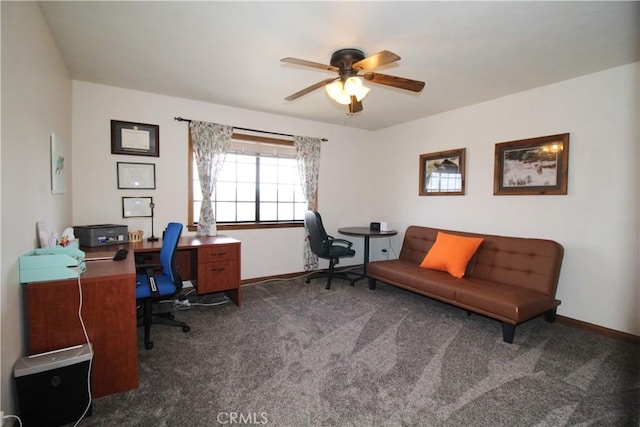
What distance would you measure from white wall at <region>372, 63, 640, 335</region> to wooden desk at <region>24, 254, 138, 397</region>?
373cm

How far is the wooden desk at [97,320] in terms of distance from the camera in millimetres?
1646

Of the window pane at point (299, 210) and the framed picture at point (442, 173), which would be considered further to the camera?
the window pane at point (299, 210)

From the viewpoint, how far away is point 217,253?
3.23 meters

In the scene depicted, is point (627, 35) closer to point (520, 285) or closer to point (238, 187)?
point (520, 285)

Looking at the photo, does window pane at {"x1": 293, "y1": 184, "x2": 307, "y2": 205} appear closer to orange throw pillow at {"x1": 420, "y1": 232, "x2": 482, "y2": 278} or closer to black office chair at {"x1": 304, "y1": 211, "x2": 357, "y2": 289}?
black office chair at {"x1": 304, "y1": 211, "x2": 357, "y2": 289}

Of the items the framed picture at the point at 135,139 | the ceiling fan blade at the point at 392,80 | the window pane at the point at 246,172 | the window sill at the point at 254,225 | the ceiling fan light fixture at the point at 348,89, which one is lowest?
the window sill at the point at 254,225

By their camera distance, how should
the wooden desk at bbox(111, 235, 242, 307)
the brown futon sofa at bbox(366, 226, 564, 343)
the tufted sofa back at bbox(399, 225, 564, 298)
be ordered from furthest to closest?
the wooden desk at bbox(111, 235, 242, 307) < the tufted sofa back at bbox(399, 225, 564, 298) < the brown futon sofa at bbox(366, 226, 564, 343)

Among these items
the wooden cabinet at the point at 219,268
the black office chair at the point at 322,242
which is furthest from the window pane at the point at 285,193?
the wooden cabinet at the point at 219,268

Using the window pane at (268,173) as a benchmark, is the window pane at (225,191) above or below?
below

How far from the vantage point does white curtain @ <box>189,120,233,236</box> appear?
12.3 ft

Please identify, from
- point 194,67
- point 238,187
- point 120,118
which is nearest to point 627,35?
point 194,67

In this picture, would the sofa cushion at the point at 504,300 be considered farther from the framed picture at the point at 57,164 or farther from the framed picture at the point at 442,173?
the framed picture at the point at 57,164

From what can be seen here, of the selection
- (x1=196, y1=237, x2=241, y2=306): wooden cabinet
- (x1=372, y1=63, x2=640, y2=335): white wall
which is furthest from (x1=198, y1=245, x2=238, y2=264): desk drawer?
(x1=372, y1=63, x2=640, y2=335): white wall

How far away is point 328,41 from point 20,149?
2.03m
